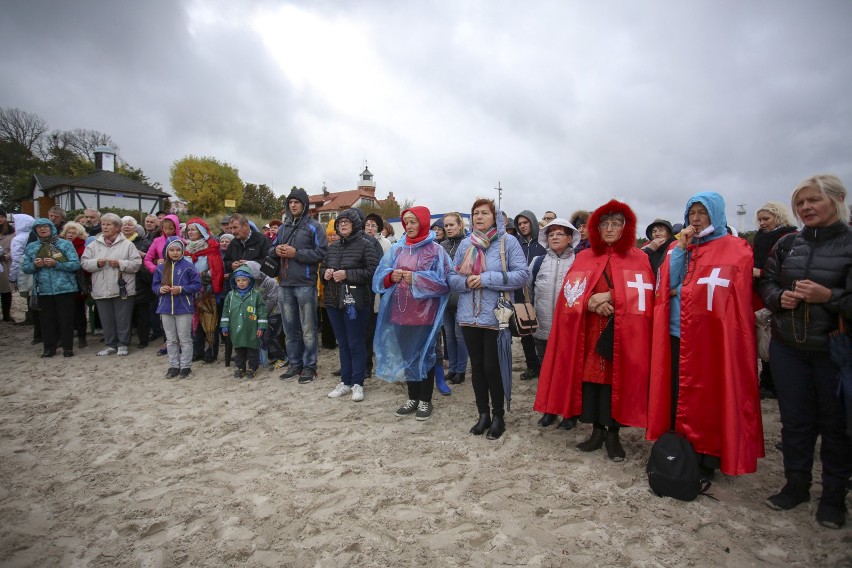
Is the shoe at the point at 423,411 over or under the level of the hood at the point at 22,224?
under

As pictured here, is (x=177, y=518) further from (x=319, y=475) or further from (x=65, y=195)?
(x=65, y=195)

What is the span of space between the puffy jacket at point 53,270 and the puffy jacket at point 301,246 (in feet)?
12.4

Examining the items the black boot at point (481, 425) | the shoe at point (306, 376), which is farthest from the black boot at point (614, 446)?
the shoe at point (306, 376)

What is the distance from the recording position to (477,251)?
4230 millimetres

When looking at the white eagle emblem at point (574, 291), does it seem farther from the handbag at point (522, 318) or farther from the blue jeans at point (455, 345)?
the blue jeans at point (455, 345)

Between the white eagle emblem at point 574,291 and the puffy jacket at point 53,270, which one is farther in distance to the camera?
the puffy jacket at point 53,270

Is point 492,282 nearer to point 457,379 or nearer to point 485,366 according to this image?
point 485,366

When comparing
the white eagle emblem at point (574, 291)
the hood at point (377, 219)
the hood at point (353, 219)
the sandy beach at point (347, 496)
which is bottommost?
the sandy beach at point (347, 496)

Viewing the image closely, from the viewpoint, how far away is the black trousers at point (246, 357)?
617cm

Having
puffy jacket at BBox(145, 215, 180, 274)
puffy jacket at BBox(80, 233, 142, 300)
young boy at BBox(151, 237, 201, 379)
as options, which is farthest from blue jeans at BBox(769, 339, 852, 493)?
puffy jacket at BBox(80, 233, 142, 300)

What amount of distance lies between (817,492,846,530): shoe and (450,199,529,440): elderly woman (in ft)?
7.38

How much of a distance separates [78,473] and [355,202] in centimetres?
6087

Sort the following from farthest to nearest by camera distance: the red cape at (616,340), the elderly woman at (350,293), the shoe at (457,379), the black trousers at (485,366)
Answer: the shoe at (457,379) < the elderly woman at (350,293) < the black trousers at (485,366) < the red cape at (616,340)

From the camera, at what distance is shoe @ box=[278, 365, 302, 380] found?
602 cm
